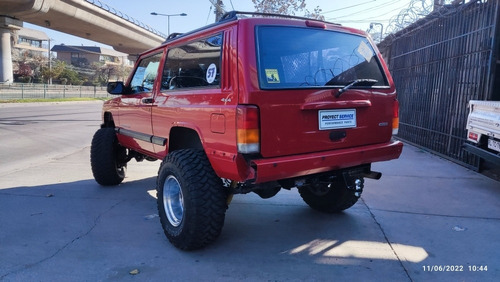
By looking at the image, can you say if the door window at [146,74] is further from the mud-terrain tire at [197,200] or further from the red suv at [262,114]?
the mud-terrain tire at [197,200]

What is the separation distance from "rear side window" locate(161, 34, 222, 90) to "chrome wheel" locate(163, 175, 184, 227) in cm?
99

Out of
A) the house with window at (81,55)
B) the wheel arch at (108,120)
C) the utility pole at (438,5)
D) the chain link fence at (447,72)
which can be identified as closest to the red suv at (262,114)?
the wheel arch at (108,120)

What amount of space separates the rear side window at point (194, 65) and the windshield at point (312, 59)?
471 millimetres

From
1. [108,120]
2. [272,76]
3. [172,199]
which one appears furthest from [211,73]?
[108,120]

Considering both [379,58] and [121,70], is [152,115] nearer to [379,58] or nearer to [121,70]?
[379,58]

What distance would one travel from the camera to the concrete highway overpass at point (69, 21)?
87.2 ft

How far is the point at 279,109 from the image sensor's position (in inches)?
119

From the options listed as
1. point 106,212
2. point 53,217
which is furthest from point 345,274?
point 53,217

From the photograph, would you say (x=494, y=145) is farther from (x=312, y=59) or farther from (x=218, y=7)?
(x=218, y=7)

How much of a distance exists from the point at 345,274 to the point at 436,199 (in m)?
2.74

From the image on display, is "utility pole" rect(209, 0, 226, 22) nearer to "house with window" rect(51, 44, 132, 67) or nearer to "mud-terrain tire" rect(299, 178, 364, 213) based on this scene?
"mud-terrain tire" rect(299, 178, 364, 213)

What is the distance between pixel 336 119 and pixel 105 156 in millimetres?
3662
